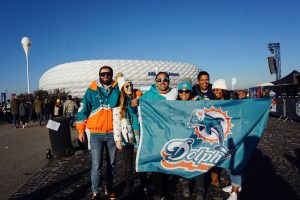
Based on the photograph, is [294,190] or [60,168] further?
[60,168]

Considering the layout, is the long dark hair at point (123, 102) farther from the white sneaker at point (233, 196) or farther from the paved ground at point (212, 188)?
the white sneaker at point (233, 196)

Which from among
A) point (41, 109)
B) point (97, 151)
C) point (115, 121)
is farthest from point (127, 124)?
point (41, 109)

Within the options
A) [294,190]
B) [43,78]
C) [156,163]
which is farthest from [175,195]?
[43,78]

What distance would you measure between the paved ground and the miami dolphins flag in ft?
2.15

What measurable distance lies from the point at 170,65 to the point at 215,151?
9492 centimetres

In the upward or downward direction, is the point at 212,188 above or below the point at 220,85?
below

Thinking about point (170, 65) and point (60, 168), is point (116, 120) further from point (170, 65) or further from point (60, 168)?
point (170, 65)

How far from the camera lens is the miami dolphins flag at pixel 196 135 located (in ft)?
13.5

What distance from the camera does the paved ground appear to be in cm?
461

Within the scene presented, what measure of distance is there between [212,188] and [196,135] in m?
1.17

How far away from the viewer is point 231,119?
430 centimetres

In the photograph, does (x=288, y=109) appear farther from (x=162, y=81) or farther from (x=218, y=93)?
(x=162, y=81)

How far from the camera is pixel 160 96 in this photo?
172 inches

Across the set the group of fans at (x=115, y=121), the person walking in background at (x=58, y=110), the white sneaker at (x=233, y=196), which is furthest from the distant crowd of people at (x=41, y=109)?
the white sneaker at (x=233, y=196)
